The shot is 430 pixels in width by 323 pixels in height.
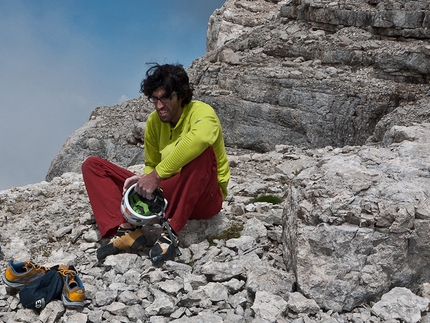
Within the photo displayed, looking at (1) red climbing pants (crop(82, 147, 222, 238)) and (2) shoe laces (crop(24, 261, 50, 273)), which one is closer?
(2) shoe laces (crop(24, 261, 50, 273))

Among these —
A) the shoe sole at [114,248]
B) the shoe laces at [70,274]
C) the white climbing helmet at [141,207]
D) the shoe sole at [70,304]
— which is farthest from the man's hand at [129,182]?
the shoe sole at [70,304]

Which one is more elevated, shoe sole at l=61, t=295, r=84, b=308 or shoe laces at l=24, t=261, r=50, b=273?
shoe laces at l=24, t=261, r=50, b=273

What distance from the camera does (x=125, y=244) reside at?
479 centimetres

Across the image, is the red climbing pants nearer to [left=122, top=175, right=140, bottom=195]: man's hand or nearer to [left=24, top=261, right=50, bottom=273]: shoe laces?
[left=122, top=175, right=140, bottom=195]: man's hand

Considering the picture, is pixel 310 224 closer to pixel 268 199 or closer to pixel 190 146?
pixel 190 146

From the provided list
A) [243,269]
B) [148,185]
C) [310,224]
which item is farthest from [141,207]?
[310,224]

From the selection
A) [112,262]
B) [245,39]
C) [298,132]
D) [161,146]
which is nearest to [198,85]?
[245,39]

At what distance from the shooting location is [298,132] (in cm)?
1525

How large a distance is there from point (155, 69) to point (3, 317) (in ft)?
9.86

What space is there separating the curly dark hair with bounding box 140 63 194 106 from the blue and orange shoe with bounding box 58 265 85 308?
7.10 ft

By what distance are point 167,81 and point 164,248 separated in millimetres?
1877

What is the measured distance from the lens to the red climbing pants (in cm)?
464

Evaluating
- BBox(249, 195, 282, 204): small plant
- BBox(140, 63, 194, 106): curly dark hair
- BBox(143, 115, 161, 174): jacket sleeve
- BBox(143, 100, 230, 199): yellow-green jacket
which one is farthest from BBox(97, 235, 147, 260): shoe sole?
BBox(249, 195, 282, 204): small plant

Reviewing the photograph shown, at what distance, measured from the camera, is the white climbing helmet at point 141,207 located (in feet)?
15.2
